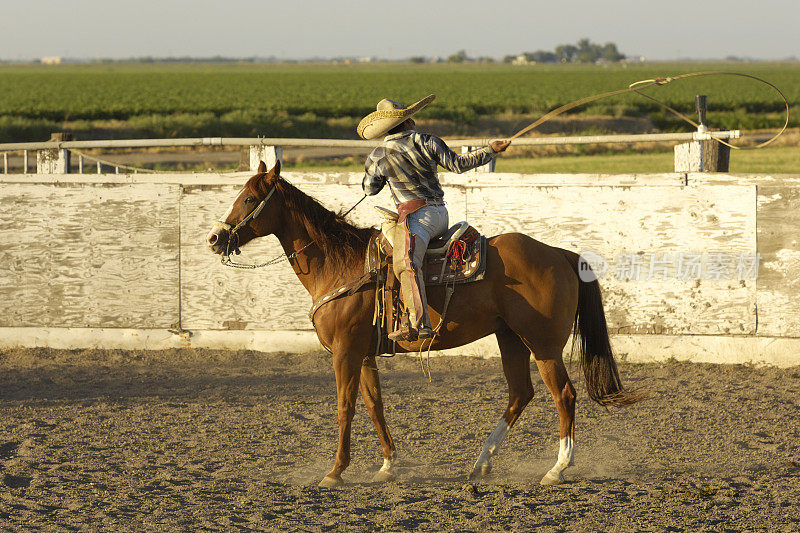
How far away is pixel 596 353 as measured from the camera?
669cm

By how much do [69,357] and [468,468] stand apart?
19.0ft

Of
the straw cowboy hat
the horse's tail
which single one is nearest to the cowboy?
the straw cowboy hat

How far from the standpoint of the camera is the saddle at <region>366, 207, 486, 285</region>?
6.31 m

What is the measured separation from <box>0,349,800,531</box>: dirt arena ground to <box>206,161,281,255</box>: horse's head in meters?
1.62

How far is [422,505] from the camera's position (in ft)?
18.8

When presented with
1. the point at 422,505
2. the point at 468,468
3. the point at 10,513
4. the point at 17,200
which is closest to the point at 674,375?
the point at 468,468

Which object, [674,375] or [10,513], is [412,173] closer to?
[10,513]

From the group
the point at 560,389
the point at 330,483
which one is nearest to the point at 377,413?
the point at 330,483

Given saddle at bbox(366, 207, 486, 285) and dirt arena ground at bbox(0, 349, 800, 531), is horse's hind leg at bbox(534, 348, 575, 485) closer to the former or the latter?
dirt arena ground at bbox(0, 349, 800, 531)

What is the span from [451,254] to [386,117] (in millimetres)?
1021

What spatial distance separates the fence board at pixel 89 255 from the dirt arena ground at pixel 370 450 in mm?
723

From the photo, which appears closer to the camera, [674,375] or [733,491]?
[733,491]

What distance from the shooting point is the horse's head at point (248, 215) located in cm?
638

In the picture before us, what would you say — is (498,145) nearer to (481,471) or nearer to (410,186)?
(410,186)
